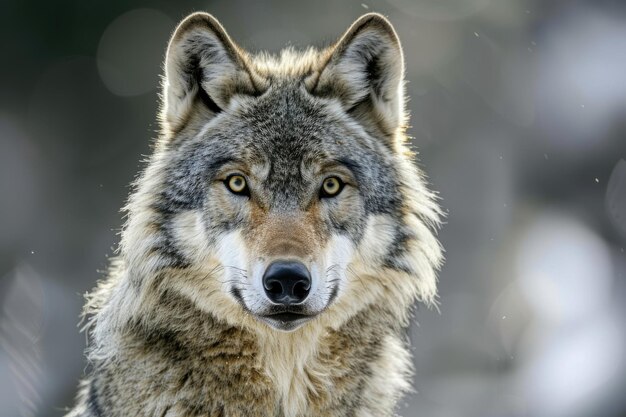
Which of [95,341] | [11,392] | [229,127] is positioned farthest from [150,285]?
[11,392]

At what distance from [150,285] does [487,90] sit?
13269 millimetres

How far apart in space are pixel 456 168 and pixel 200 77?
39.5 ft

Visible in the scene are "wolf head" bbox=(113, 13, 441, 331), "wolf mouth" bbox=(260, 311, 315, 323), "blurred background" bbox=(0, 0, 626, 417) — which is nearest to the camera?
"wolf mouth" bbox=(260, 311, 315, 323)

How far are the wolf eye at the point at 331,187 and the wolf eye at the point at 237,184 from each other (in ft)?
1.14

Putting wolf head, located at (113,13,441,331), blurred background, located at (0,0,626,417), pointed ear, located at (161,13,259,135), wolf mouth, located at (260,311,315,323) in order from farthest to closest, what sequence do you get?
blurred background, located at (0,0,626,417)
pointed ear, located at (161,13,259,135)
wolf head, located at (113,13,441,331)
wolf mouth, located at (260,311,315,323)

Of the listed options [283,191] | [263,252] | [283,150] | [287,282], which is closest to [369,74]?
[283,150]

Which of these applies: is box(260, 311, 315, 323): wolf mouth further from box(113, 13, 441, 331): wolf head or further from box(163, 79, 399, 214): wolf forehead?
box(163, 79, 399, 214): wolf forehead

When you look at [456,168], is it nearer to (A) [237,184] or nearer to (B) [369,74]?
(B) [369,74]

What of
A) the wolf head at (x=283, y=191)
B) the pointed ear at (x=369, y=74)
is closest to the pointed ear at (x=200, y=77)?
the wolf head at (x=283, y=191)

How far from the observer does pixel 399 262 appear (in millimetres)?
4551

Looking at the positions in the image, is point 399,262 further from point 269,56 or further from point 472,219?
point 472,219

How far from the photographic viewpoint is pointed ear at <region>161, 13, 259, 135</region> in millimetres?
4652

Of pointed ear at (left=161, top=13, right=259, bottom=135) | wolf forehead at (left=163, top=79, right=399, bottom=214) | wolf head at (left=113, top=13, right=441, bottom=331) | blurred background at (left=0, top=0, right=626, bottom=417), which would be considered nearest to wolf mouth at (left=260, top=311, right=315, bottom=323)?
wolf head at (left=113, top=13, right=441, bottom=331)

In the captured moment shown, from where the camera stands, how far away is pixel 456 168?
16.4 meters
